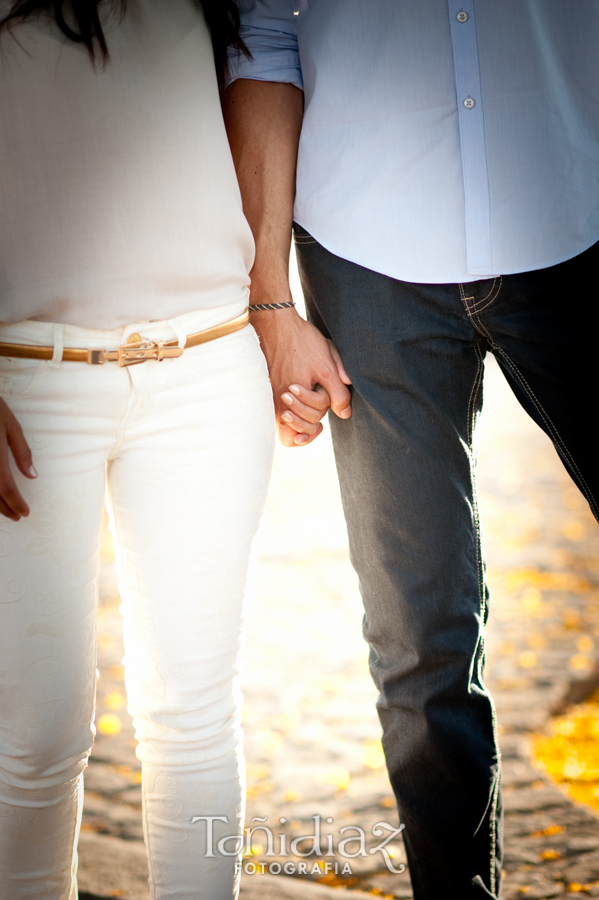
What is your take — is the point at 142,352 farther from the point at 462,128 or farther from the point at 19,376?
the point at 462,128

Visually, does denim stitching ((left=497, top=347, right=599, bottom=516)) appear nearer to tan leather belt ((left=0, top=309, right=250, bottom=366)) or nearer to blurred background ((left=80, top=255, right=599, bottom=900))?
tan leather belt ((left=0, top=309, right=250, bottom=366))

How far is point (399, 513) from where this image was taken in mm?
1476

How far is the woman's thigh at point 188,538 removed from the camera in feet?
3.92

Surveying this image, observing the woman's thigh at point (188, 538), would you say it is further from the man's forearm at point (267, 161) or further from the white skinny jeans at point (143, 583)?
the man's forearm at point (267, 161)

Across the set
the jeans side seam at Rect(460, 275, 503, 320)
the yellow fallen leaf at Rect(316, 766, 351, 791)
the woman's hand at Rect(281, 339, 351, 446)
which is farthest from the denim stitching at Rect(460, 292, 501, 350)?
the yellow fallen leaf at Rect(316, 766, 351, 791)

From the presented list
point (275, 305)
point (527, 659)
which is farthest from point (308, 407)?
point (527, 659)

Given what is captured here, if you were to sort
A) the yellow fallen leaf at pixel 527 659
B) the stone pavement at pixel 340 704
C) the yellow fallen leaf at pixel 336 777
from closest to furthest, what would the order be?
the stone pavement at pixel 340 704 → the yellow fallen leaf at pixel 336 777 → the yellow fallen leaf at pixel 527 659

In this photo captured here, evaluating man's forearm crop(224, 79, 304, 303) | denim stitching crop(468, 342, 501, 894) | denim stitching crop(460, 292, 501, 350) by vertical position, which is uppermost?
man's forearm crop(224, 79, 304, 303)

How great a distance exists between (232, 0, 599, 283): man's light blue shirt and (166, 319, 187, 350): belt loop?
1.41ft

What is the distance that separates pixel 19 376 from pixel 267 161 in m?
0.68

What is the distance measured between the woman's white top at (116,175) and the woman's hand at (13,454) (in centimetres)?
15

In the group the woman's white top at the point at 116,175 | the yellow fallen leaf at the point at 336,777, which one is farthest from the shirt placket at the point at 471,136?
the yellow fallen leaf at the point at 336,777

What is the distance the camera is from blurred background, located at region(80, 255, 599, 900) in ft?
6.52

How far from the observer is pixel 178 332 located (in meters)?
1.16
